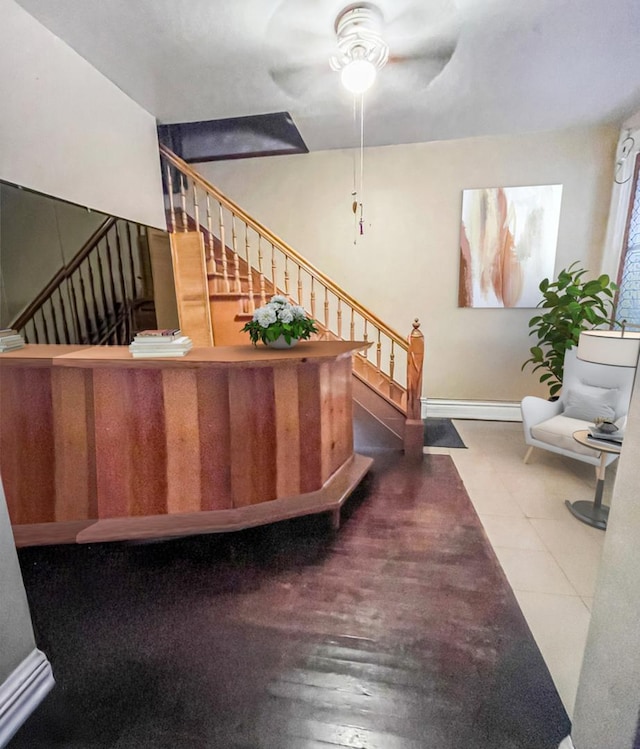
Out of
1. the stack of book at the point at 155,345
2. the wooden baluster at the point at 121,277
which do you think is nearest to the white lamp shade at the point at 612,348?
the stack of book at the point at 155,345

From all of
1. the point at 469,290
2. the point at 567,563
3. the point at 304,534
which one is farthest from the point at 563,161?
the point at 304,534

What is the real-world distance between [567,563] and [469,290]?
2.92 m

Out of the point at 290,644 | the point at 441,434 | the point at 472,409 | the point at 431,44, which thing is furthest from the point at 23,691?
the point at 472,409

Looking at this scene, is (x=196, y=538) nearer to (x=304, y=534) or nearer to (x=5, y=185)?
(x=304, y=534)

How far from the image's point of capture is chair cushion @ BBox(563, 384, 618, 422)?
2898 mm

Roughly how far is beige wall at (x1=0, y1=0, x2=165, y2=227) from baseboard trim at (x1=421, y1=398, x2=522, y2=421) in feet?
12.0

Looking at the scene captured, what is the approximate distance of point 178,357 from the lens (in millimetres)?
1967

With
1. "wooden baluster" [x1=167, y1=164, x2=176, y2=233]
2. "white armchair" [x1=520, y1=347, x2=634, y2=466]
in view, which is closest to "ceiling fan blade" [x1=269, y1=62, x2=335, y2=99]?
"wooden baluster" [x1=167, y1=164, x2=176, y2=233]

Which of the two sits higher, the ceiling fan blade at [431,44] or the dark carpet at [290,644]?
the ceiling fan blade at [431,44]

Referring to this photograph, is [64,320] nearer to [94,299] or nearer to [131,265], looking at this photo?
[94,299]

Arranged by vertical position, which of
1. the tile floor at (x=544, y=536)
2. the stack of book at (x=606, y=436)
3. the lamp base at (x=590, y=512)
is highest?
the stack of book at (x=606, y=436)

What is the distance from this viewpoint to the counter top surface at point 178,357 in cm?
188

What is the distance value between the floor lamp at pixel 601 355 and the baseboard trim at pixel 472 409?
1.86 m

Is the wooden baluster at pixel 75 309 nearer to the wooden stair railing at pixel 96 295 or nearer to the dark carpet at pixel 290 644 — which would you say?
the wooden stair railing at pixel 96 295
